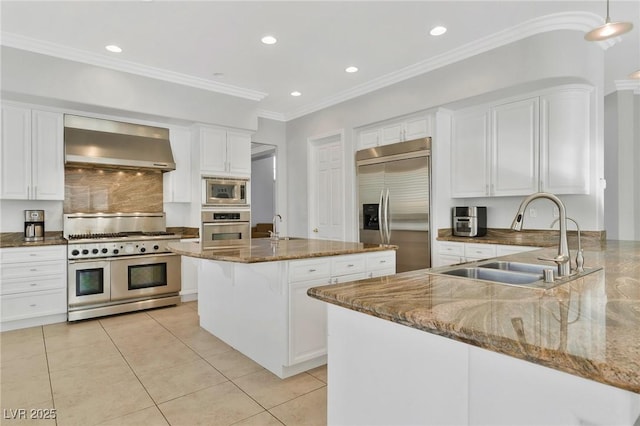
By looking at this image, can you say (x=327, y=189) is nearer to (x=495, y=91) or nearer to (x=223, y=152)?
(x=223, y=152)

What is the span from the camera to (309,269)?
2.66 m

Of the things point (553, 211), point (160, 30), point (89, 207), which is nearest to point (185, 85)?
point (160, 30)

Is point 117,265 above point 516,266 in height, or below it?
below

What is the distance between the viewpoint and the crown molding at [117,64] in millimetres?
3611

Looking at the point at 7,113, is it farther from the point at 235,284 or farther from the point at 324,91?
the point at 324,91

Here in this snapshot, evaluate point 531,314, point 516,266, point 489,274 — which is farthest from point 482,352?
point 516,266

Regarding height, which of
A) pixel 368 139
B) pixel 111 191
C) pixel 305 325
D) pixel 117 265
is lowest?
pixel 305 325

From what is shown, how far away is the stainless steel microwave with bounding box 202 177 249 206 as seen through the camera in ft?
16.4

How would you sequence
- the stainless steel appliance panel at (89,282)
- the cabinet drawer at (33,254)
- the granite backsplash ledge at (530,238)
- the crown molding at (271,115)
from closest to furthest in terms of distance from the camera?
the granite backsplash ledge at (530,238) < the cabinet drawer at (33,254) < the stainless steel appliance panel at (89,282) < the crown molding at (271,115)

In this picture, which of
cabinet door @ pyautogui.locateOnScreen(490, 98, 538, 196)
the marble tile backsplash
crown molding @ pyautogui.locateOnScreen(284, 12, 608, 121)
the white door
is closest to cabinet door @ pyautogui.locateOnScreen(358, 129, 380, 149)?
the white door

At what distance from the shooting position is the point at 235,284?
3.06 meters

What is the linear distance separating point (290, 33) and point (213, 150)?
7.13 feet

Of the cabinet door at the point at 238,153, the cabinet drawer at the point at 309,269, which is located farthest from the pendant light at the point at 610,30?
Result: the cabinet door at the point at 238,153

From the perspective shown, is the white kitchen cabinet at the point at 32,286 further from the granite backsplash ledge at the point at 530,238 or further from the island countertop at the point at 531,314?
the granite backsplash ledge at the point at 530,238
